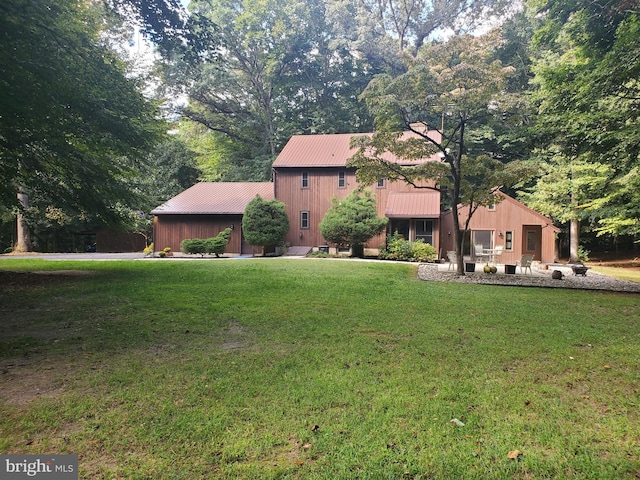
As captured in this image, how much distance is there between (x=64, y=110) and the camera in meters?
9.55

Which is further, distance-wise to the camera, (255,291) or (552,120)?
(552,120)

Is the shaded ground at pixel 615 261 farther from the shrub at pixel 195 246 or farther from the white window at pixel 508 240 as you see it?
the shrub at pixel 195 246

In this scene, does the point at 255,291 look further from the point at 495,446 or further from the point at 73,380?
the point at 495,446

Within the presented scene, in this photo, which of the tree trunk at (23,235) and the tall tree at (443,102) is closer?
the tall tree at (443,102)

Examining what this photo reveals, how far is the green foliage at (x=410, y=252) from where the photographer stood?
1972cm

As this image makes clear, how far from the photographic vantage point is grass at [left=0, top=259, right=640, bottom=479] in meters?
2.47

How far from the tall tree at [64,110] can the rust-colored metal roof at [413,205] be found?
44.1 feet

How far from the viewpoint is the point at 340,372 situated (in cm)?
392

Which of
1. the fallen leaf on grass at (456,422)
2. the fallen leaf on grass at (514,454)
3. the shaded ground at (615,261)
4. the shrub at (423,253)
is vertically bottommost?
the fallen leaf on grass at (514,454)

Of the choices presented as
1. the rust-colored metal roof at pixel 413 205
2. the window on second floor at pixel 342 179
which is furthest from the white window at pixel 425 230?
the window on second floor at pixel 342 179

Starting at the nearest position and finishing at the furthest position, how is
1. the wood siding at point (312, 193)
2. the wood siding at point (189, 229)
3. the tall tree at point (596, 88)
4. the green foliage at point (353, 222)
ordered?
the tall tree at point (596, 88)
the green foliage at point (353, 222)
the wood siding at point (312, 193)
the wood siding at point (189, 229)

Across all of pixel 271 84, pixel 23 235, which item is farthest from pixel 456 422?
pixel 271 84

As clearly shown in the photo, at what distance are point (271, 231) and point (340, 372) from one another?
1752 cm

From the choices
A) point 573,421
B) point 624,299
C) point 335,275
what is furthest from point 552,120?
point 573,421
